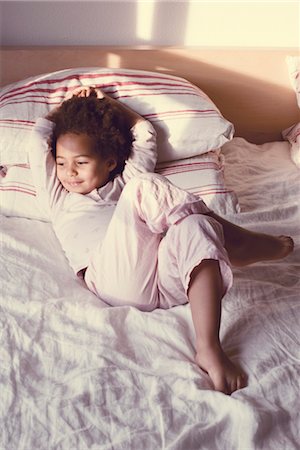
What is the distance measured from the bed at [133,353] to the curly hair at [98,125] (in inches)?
5.5

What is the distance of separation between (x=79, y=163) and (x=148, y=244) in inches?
12.5

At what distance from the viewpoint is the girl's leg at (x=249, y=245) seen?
3.72 ft

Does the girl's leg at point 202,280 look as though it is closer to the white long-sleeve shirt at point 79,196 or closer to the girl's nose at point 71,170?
the white long-sleeve shirt at point 79,196

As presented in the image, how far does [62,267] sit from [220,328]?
0.38 meters

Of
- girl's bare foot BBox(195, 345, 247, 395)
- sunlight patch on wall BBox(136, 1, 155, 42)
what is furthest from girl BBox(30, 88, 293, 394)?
sunlight patch on wall BBox(136, 1, 155, 42)

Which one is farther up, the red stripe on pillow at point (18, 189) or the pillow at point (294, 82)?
the pillow at point (294, 82)

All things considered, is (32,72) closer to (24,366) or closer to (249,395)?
(24,366)

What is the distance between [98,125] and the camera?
1.36 metres

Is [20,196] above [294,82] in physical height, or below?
below

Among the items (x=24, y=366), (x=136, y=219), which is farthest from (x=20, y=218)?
(x=24, y=366)

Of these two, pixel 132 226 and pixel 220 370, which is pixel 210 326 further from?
pixel 132 226

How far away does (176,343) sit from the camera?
102 cm

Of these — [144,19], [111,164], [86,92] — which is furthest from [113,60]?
[111,164]

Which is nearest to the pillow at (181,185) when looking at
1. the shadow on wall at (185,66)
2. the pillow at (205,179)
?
the pillow at (205,179)
